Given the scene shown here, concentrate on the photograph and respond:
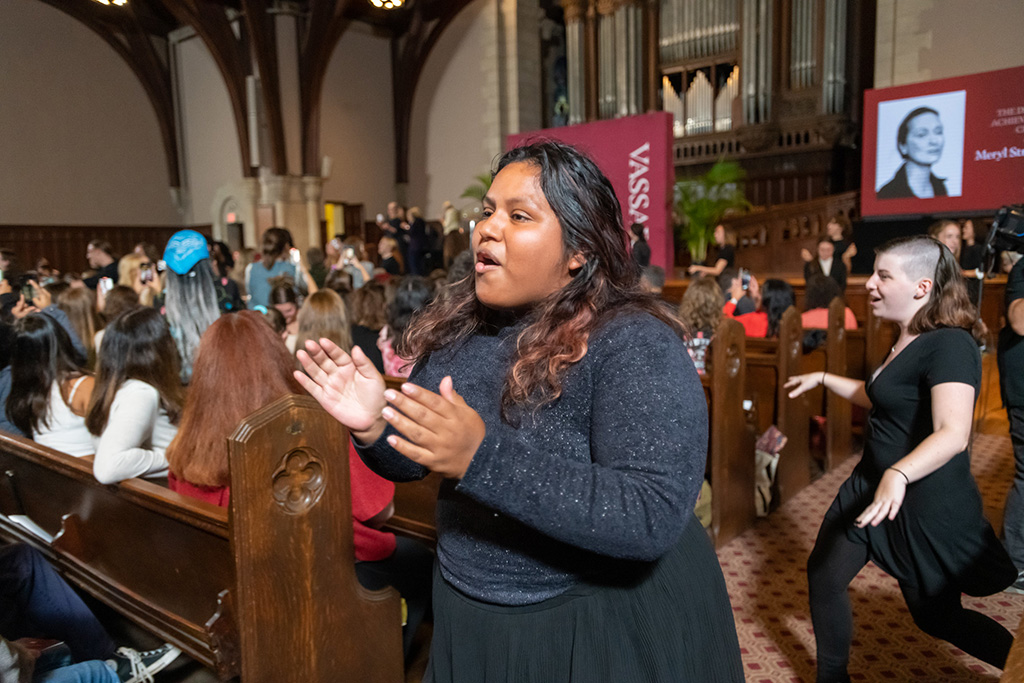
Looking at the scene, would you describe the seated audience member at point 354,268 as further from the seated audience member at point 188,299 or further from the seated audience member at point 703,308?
the seated audience member at point 703,308

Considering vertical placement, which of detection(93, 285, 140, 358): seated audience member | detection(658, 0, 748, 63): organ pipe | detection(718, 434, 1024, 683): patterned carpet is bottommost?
detection(718, 434, 1024, 683): patterned carpet

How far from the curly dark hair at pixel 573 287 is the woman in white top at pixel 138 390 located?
1488 mm

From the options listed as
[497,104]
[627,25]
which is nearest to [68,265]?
[497,104]

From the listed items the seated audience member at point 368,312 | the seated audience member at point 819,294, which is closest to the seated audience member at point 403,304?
the seated audience member at point 368,312

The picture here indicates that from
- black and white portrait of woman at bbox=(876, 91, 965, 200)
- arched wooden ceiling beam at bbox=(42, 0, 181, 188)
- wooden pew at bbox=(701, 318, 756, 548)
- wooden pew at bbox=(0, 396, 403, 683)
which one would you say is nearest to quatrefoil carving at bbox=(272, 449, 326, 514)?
wooden pew at bbox=(0, 396, 403, 683)

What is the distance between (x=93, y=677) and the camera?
1.55 m

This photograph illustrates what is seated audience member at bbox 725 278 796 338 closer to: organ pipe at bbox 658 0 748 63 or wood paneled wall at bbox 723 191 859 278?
wood paneled wall at bbox 723 191 859 278

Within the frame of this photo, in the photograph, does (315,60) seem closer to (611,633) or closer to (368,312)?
(368,312)

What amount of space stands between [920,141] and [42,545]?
26.9 ft

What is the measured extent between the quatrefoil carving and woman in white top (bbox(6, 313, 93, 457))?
4.67 feet

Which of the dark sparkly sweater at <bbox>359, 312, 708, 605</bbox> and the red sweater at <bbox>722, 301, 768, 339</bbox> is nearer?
the dark sparkly sweater at <bbox>359, 312, 708, 605</bbox>

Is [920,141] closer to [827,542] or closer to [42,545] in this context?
[827,542]

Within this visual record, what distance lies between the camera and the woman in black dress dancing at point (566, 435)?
904mm

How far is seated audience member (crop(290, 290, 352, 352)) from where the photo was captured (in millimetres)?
3270
